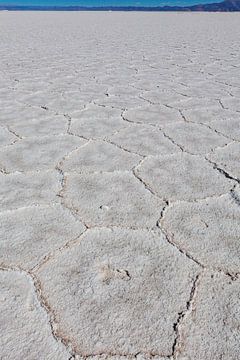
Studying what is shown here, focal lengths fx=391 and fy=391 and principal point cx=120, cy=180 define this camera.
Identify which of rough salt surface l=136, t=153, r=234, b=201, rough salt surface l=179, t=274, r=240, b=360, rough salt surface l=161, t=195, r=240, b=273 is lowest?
rough salt surface l=136, t=153, r=234, b=201

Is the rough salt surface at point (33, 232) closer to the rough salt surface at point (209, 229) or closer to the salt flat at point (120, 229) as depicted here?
the salt flat at point (120, 229)

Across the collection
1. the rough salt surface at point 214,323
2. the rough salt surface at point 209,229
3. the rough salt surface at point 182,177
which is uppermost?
the rough salt surface at point 214,323

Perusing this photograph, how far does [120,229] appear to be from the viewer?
1238mm

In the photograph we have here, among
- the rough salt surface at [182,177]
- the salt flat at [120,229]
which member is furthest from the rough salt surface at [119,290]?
the rough salt surface at [182,177]

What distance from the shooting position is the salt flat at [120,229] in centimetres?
86

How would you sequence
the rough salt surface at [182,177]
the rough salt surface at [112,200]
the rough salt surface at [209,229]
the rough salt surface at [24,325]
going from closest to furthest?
1. the rough salt surface at [24,325]
2. the rough salt surface at [209,229]
3. the rough salt surface at [112,200]
4. the rough salt surface at [182,177]

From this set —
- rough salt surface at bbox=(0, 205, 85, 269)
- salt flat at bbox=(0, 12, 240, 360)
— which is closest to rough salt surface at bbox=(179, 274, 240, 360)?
salt flat at bbox=(0, 12, 240, 360)

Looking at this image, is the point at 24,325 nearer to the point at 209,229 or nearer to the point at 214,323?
the point at 214,323

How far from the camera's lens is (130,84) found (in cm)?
333

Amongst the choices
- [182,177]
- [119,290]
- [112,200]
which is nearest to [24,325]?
[119,290]

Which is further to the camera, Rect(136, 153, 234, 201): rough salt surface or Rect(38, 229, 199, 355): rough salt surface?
Rect(136, 153, 234, 201): rough salt surface

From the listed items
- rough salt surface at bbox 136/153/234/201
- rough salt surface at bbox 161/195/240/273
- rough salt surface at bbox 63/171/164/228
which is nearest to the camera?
rough salt surface at bbox 161/195/240/273

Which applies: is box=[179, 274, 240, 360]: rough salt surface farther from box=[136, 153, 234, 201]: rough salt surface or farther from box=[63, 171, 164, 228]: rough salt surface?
box=[136, 153, 234, 201]: rough salt surface

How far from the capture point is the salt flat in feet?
2.83
